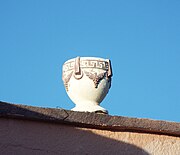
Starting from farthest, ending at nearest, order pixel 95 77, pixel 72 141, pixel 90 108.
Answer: pixel 95 77 < pixel 90 108 < pixel 72 141

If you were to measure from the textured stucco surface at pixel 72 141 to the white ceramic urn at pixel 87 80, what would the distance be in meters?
0.98

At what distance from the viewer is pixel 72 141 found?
15.6 ft

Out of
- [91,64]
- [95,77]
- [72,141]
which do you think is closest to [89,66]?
[91,64]

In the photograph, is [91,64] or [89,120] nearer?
[89,120]

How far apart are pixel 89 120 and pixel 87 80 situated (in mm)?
1129

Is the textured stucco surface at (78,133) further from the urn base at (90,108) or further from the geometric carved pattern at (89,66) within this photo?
the geometric carved pattern at (89,66)

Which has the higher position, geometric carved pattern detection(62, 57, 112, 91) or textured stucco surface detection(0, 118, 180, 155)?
geometric carved pattern detection(62, 57, 112, 91)

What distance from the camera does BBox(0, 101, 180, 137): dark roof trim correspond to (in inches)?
185

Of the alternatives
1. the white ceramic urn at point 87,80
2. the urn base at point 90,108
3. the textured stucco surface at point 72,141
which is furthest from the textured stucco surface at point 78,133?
the white ceramic urn at point 87,80

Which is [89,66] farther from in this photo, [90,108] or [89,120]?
[89,120]

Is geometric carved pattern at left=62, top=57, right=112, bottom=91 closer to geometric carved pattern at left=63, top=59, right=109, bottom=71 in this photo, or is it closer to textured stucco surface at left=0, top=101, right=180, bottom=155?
geometric carved pattern at left=63, top=59, right=109, bottom=71

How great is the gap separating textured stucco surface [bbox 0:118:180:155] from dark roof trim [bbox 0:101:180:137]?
45mm

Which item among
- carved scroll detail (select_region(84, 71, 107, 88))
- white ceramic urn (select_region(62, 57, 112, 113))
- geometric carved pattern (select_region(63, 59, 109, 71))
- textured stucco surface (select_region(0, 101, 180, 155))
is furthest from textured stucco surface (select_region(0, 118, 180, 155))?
geometric carved pattern (select_region(63, 59, 109, 71))

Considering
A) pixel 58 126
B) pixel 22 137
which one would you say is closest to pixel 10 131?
pixel 22 137
